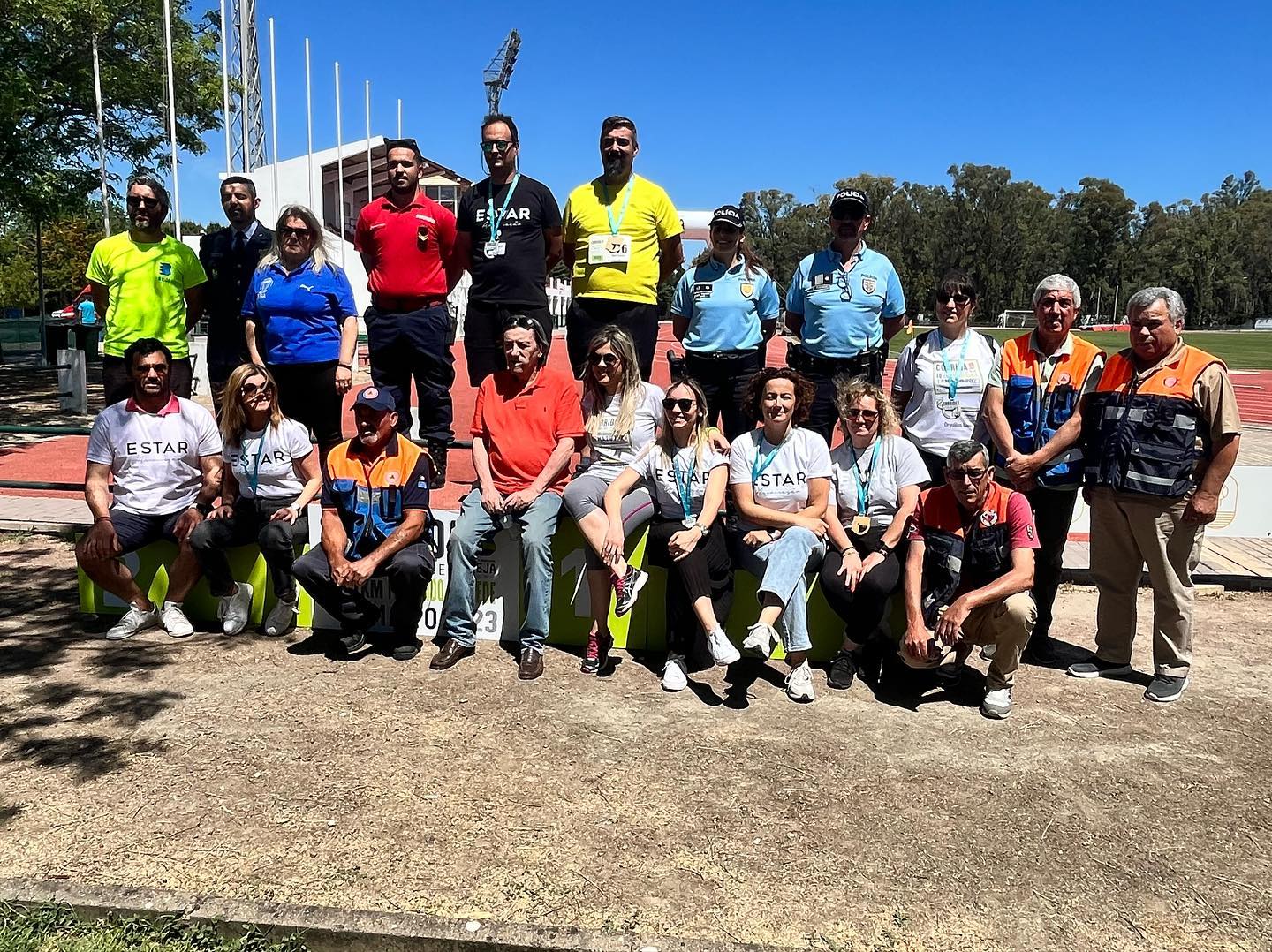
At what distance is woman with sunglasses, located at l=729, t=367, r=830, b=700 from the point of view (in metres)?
4.38

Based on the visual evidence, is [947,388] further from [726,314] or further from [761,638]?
[761,638]

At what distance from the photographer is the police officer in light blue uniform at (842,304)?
17.2ft

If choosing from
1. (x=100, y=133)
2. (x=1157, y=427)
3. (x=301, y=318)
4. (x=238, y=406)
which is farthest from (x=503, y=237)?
(x=100, y=133)

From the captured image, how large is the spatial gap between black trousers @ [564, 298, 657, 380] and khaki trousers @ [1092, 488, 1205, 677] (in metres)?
2.59

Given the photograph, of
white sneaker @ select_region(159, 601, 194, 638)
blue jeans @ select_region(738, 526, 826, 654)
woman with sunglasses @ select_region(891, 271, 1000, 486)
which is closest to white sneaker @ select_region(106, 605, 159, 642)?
white sneaker @ select_region(159, 601, 194, 638)

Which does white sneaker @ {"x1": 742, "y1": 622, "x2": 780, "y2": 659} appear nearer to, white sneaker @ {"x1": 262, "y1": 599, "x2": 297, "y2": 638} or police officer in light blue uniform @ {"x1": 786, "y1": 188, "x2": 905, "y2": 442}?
police officer in light blue uniform @ {"x1": 786, "y1": 188, "x2": 905, "y2": 442}

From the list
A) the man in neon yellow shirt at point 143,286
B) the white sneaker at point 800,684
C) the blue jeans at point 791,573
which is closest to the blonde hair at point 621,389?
the blue jeans at point 791,573

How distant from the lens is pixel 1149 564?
14.6 ft

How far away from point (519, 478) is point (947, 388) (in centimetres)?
232

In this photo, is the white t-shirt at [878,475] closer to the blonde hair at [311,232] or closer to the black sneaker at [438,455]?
the black sneaker at [438,455]

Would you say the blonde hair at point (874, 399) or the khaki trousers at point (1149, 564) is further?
the blonde hair at point (874, 399)

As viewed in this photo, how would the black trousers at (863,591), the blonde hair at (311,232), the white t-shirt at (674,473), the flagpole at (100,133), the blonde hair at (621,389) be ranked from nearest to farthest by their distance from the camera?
1. the black trousers at (863,591)
2. the white t-shirt at (674,473)
3. the blonde hair at (621,389)
4. the blonde hair at (311,232)
5. the flagpole at (100,133)

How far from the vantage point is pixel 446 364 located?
571 cm

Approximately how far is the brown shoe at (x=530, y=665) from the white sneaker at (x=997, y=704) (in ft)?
6.97
